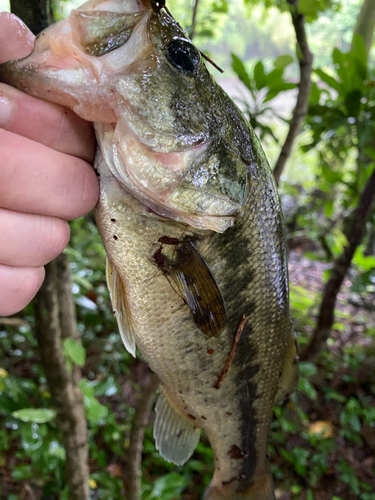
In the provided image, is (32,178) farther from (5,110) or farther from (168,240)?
Answer: (168,240)

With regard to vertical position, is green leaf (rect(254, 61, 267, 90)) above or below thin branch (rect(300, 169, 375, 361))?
above

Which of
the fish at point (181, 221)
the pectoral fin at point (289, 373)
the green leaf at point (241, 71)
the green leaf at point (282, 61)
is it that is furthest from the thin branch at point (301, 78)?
the pectoral fin at point (289, 373)

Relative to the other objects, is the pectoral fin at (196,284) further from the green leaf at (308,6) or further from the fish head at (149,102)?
the green leaf at (308,6)

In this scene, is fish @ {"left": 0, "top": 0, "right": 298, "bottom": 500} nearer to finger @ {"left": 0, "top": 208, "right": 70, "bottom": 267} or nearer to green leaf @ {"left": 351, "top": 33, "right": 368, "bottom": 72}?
finger @ {"left": 0, "top": 208, "right": 70, "bottom": 267}

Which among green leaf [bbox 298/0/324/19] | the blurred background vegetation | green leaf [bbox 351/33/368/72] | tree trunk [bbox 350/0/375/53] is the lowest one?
the blurred background vegetation

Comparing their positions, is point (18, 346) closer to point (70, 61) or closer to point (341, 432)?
point (70, 61)

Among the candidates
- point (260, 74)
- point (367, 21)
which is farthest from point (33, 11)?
point (367, 21)

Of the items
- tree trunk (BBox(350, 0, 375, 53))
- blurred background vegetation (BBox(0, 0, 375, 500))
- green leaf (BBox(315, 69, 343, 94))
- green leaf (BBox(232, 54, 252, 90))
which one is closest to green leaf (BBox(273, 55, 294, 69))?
blurred background vegetation (BBox(0, 0, 375, 500))
